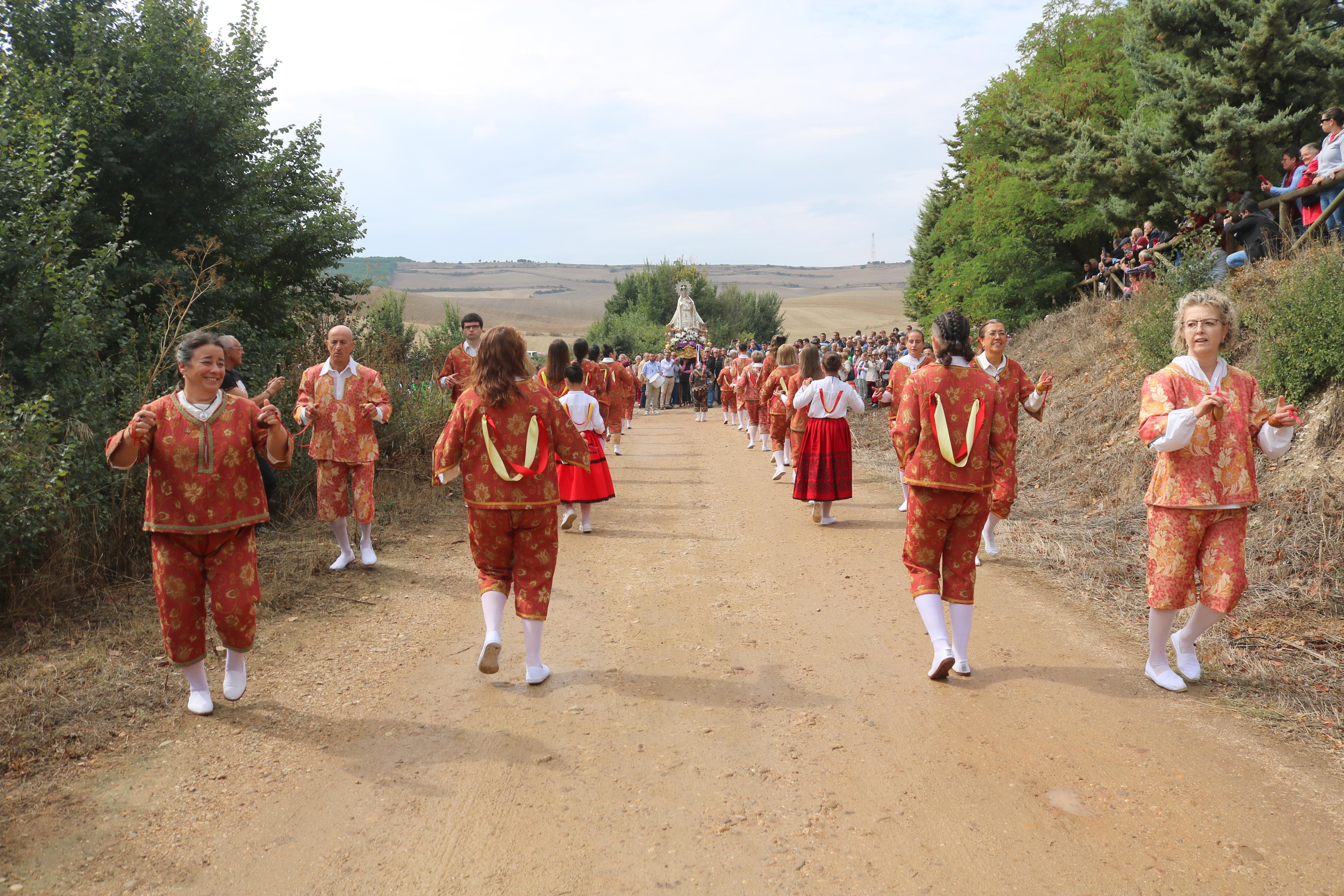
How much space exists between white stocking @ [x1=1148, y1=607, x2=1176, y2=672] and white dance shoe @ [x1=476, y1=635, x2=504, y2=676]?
3422 millimetres

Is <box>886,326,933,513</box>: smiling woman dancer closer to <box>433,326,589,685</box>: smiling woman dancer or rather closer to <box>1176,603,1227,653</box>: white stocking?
<box>1176,603,1227,653</box>: white stocking

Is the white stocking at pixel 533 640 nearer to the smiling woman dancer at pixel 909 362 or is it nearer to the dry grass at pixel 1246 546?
the dry grass at pixel 1246 546

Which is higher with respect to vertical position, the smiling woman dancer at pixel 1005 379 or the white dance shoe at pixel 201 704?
the smiling woman dancer at pixel 1005 379

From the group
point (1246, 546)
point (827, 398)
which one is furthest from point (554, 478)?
point (1246, 546)

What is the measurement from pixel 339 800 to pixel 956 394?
11.8 feet

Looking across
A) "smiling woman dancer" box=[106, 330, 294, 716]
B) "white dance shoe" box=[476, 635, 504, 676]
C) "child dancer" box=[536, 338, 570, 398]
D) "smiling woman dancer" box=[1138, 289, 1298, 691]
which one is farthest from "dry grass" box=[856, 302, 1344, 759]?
"smiling woman dancer" box=[106, 330, 294, 716]

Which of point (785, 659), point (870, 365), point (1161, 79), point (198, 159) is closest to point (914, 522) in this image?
point (785, 659)

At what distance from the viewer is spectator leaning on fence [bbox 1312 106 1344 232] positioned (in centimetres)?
1003

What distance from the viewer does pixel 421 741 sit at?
13.6 feet

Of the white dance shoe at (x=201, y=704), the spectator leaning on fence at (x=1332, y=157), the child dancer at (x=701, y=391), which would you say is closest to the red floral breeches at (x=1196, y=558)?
→ the white dance shoe at (x=201, y=704)

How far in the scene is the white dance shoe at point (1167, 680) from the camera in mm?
4534

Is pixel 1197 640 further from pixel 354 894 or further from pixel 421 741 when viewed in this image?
pixel 354 894

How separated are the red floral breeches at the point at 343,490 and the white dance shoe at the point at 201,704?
8.66ft

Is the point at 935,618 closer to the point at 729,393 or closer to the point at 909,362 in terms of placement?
the point at 909,362
